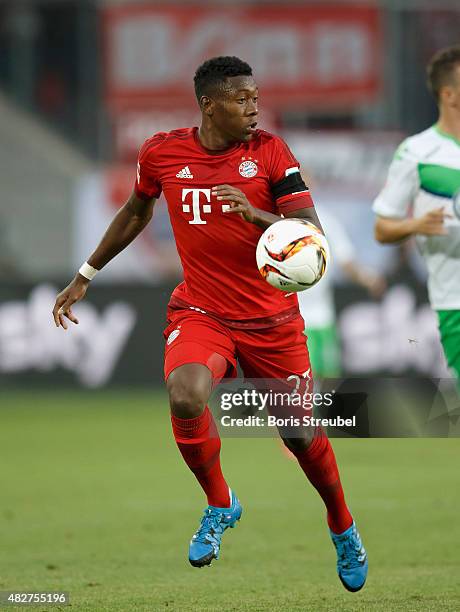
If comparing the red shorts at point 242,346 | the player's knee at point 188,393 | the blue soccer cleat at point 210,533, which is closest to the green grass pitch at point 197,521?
the blue soccer cleat at point 210,533

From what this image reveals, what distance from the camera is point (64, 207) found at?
22.8 metres

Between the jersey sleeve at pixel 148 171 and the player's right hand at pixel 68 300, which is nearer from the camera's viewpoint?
the jersey sleeve at pixel 148 171

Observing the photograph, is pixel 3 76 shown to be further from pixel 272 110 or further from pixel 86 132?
pixel 272 110

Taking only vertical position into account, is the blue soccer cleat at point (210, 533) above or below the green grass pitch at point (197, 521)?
above

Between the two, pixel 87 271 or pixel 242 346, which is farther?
pixel 87 271

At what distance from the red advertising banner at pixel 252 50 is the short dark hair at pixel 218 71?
1773 cm

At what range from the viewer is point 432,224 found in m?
6.47

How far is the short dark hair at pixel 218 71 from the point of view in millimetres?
5938

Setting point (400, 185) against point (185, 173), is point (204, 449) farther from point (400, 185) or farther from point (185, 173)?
point (400, 185)

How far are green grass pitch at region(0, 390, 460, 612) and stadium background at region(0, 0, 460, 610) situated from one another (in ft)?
0.10

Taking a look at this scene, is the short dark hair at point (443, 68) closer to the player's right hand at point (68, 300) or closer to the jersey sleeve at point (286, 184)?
the jersey sleeve at point (286, 184)

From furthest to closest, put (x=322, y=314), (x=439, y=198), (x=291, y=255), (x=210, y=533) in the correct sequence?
1. (x=322, y=314)
2. (x=439, y=198)
3. (x=210, y=533)
4. (x=291, y=255)

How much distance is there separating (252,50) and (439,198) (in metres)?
17.8

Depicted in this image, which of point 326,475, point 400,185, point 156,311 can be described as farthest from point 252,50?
point 326,475
